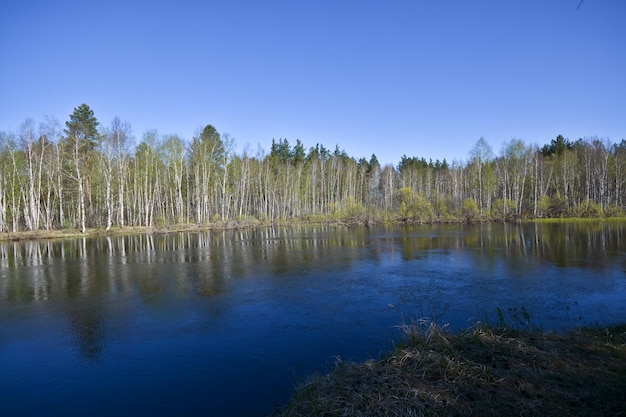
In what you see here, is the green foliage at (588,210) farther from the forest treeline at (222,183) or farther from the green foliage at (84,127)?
the green foliage at (84,127)

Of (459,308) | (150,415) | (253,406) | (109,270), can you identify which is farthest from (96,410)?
(109,270)

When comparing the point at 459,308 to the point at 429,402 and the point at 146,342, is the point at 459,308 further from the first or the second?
the point at 146,342

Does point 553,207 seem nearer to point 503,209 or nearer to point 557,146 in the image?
point 503,209

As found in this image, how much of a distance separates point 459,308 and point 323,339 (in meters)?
4.21

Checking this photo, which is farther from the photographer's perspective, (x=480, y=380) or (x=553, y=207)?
(x=553, y=207)

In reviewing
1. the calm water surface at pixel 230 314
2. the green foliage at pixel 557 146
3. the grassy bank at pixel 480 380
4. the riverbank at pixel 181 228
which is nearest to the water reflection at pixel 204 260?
the calm water surface at pixel 230 314

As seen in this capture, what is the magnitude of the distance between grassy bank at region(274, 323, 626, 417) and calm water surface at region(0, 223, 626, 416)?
1.29 meters

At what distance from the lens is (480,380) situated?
16.3ft

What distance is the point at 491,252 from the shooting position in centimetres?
2097

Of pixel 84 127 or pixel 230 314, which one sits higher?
pixel 84 127

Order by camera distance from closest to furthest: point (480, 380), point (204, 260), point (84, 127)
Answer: point (480, 380) < point (204, 260) < point (84, 127)

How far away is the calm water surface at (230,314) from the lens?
20.2 feet

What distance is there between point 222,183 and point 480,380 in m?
55.5

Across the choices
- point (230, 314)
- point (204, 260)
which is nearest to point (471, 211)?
point (204, 260)
